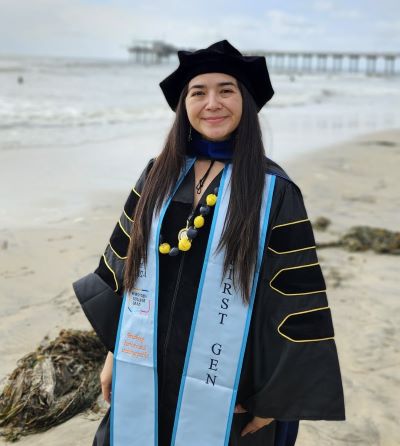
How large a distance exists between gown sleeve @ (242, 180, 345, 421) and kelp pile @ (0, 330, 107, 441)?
166 centimetres

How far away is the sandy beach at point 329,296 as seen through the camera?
10.8 ft

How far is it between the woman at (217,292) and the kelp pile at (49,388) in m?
1.24

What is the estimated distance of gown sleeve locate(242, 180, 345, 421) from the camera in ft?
6.50

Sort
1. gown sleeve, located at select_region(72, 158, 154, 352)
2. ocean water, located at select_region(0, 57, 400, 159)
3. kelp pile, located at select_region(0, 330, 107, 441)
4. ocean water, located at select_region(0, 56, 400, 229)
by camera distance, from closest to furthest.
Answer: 1. gown sleeve, located at select_region(72, 158, 154, 352)
2. kelp pile, located at select_region(0, 330, 107, 441)
3. ocean water, located at select_region(0, 56, 400, 229)
4. ocean water, located at select_region(0, 57, 400, 159)

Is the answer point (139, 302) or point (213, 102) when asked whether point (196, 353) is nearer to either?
point (139, 302)

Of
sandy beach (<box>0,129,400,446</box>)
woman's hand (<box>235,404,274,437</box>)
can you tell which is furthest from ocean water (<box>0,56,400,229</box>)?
woman's hand (<box>235,404,274,437</box>)

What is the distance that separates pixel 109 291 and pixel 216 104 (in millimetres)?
831

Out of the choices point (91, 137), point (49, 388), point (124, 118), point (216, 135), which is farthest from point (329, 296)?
point (124, 118)

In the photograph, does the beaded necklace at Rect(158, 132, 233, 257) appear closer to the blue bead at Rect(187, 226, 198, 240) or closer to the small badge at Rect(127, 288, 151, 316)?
the blue bead at Rect(187, 226, 198, 240)

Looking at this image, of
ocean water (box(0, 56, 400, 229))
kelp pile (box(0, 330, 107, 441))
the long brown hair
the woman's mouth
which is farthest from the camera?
ocean water (box(0, 56, 400, 229))

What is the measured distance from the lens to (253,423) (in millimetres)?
2113

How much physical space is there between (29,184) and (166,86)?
705 centimetres

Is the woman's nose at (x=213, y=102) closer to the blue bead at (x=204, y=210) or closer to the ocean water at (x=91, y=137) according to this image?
the blue bead at (x=204, y=210)

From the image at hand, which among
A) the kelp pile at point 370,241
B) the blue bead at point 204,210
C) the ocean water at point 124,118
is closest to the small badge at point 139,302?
the blue bead at point 204,210
